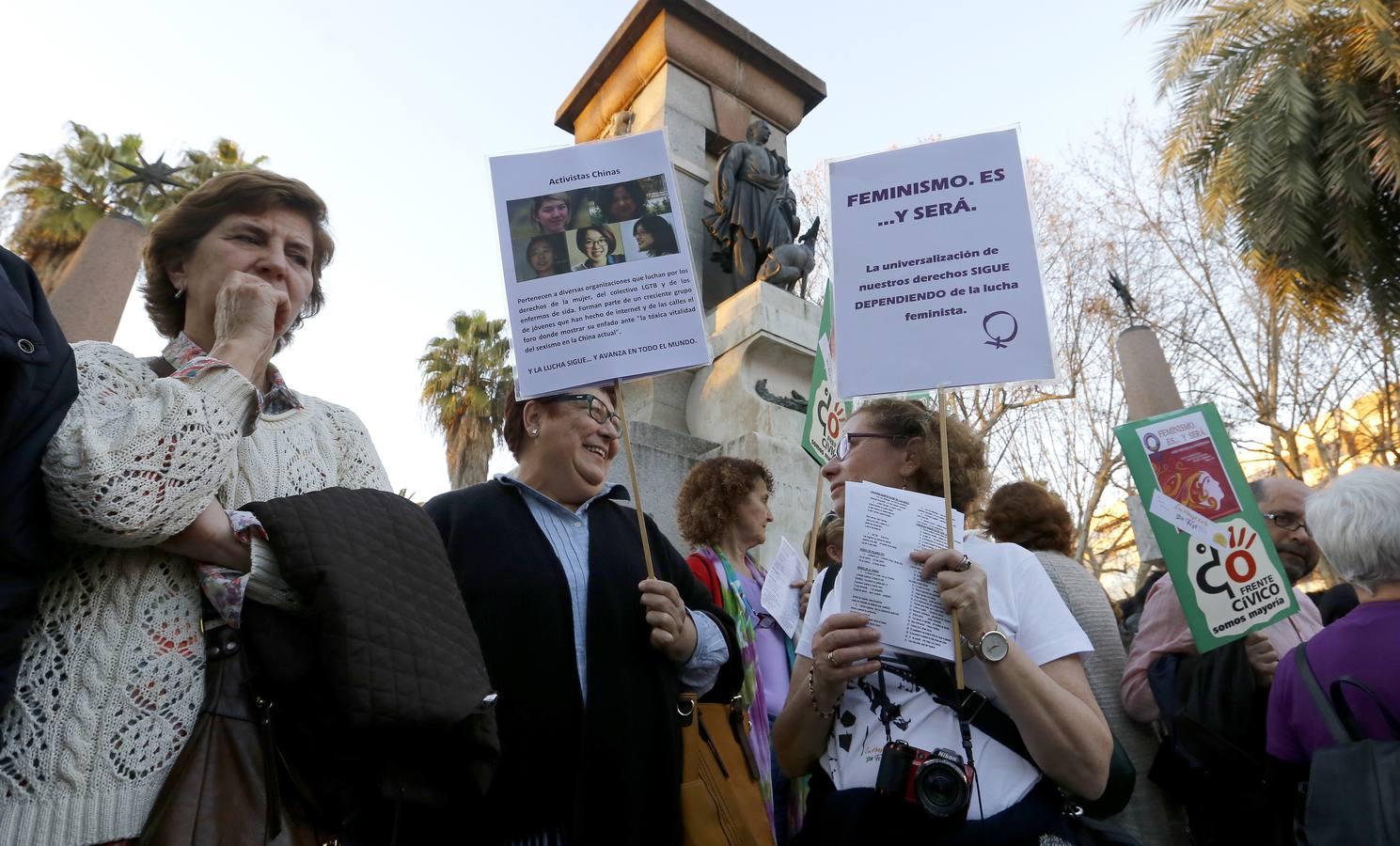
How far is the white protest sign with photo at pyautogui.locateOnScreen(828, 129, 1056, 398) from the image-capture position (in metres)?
2.25

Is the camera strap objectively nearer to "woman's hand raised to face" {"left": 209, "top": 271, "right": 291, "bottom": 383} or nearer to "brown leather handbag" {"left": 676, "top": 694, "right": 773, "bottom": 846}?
"brown leather handbag" {"left": 676, "top": 694, "right": 773, "bottom": 846}

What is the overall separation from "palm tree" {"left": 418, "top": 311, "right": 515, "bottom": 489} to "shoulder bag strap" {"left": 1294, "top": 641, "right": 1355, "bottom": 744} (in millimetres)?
18304

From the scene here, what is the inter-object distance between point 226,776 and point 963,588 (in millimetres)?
1337

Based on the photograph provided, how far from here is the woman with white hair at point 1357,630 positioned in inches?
82.9

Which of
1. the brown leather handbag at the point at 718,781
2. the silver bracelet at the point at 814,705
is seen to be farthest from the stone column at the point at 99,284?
the silver bracelet at the point at 814,705

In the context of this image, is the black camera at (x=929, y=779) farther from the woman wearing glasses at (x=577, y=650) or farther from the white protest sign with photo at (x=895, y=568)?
the woman wearing glasses at (x=577, y=650)

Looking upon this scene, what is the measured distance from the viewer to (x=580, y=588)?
235cm

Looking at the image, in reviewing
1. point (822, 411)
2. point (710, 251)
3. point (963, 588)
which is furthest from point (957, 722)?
point (710, 251)

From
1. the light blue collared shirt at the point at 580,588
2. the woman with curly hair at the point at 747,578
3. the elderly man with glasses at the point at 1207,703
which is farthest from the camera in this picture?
the elderly man with glasses at the point at 1207,703

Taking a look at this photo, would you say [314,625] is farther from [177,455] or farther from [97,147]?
[97,147]

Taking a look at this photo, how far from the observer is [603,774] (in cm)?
208

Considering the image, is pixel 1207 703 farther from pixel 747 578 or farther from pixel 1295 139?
pixel 1295 139

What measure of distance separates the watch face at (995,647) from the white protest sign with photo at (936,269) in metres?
0.65

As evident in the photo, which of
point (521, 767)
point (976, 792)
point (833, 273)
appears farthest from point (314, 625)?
point (833, 273)
